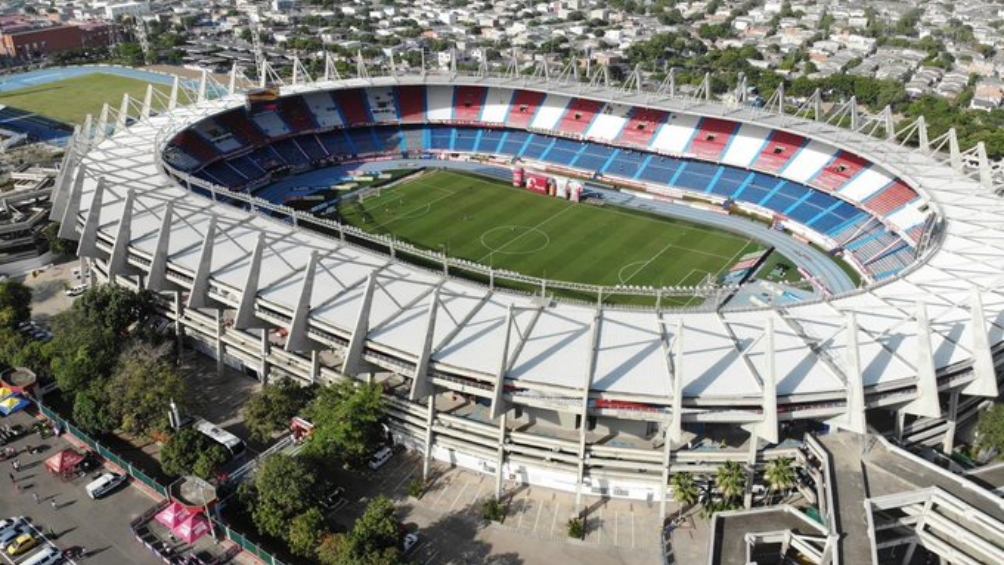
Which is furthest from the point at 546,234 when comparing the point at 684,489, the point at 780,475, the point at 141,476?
the point at 141,476

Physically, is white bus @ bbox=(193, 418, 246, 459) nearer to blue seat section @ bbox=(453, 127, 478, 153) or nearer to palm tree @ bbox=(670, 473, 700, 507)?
palm tree @ bbox=(670, 473, 700, 507)

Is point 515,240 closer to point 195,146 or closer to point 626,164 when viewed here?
point 626,164

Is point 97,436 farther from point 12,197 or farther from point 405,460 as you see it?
point 12,197

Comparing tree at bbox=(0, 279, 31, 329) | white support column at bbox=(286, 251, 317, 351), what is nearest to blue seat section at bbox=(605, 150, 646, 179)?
white support column at bbox=(286, 251, 317, 351)

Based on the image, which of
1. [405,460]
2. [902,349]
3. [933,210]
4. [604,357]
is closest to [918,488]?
[902,349]

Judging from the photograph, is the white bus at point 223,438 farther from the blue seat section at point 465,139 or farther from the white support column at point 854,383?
the blue seat section at point 465,139

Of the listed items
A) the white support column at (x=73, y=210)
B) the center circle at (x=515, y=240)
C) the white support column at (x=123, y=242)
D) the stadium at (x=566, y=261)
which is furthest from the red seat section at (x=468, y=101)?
the white support column at (x=123, y=242)

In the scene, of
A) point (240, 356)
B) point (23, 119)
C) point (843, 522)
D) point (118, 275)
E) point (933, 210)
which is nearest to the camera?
point (843, 522)
